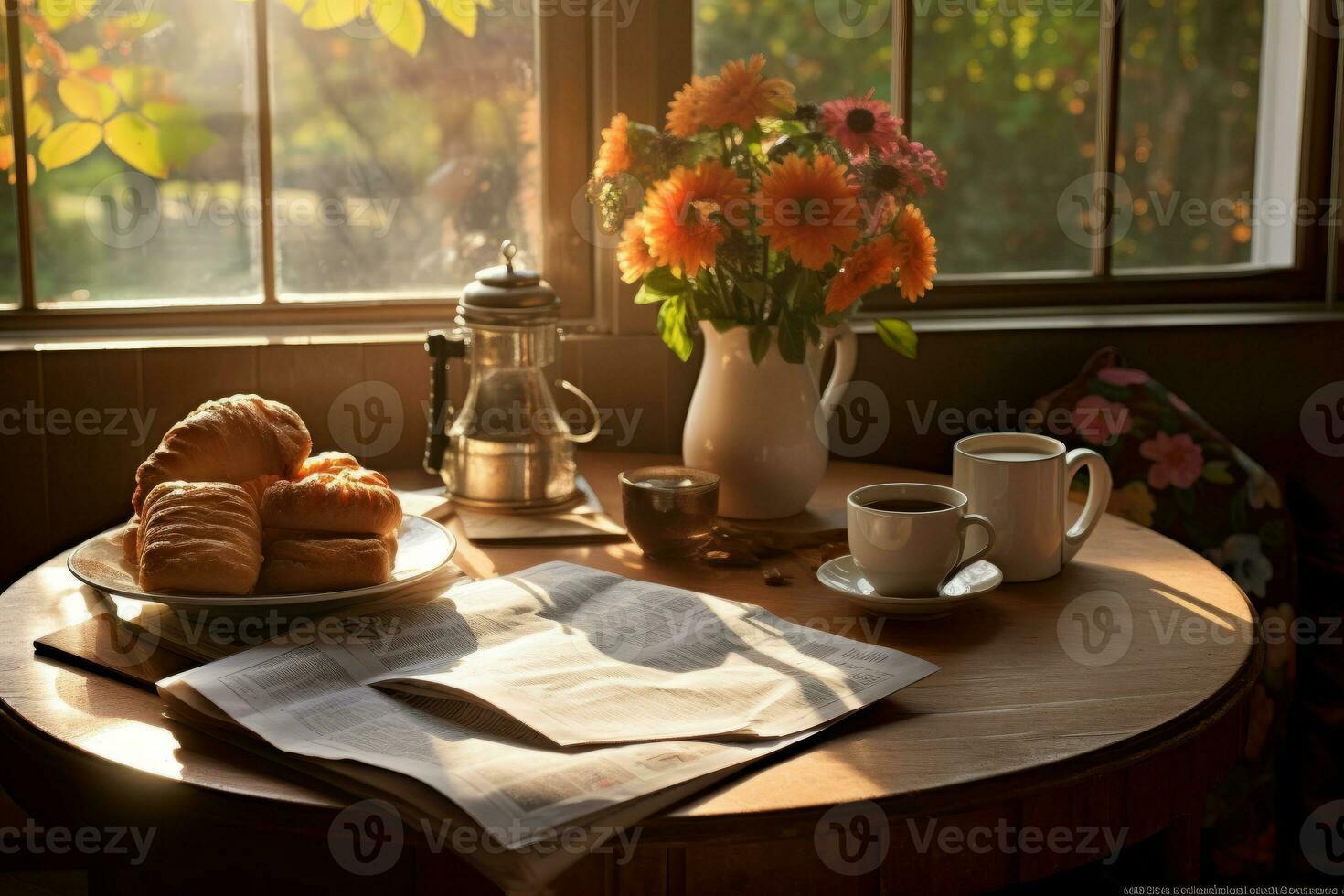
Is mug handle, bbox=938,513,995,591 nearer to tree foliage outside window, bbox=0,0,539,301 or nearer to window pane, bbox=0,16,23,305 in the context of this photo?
tree foliage outside window, bbox=0,0,539,301

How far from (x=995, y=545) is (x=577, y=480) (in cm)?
57

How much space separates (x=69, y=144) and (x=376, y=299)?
18.3 inches

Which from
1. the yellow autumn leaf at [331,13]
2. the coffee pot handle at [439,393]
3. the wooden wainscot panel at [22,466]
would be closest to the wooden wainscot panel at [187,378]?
the wooden wainscot panel at [22,466]

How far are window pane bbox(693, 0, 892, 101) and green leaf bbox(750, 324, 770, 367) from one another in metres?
0.73

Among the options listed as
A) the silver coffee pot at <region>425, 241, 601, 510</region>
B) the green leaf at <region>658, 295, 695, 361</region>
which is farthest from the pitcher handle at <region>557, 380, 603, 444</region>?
the green leaf at <region>658, 295, 695, 361</region>

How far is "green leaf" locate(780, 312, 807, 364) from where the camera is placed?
143cm

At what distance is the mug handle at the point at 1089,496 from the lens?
133cm

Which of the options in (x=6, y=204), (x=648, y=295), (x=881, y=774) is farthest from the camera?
(x=6, y=204)

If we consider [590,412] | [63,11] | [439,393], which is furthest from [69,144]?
[590,412]

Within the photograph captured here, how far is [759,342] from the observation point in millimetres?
1444

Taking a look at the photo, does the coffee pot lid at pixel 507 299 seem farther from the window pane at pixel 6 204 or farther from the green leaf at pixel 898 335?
the window pane at pixel 6 204

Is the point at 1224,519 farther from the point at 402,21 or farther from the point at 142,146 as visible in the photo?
the point at 142,146

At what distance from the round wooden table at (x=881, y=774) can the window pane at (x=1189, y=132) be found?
3.73 ft

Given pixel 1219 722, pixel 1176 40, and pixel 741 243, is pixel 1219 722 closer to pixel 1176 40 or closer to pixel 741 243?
pixel 741 243
